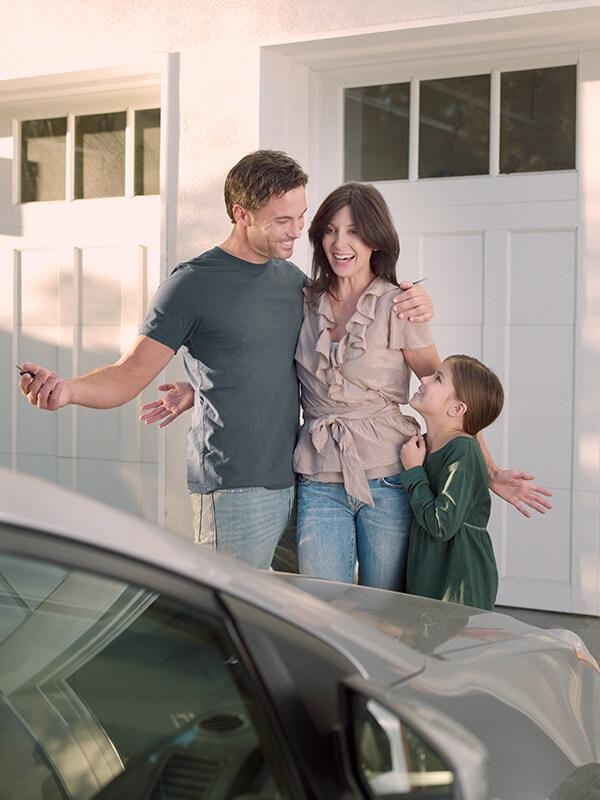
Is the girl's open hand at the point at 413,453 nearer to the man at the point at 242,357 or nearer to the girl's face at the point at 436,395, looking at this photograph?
the girl's face at the point at 436,395

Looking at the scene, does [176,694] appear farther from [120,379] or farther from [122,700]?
[120,379]

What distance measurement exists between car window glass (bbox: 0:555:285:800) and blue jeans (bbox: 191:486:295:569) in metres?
1.84

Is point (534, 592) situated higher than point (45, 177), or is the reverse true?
point (45, 177)

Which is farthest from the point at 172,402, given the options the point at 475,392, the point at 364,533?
the point at 475,392

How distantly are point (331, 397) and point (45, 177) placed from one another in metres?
3.47

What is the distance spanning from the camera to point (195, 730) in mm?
1592

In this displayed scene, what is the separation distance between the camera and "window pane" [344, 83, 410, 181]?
18.5ft

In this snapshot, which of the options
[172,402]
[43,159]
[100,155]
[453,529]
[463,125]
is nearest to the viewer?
[453,529]

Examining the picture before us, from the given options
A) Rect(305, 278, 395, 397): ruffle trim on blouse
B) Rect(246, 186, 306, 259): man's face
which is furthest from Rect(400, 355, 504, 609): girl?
Rect(246, 186, 306, 259): man's face

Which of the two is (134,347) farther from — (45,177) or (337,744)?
(45,177)

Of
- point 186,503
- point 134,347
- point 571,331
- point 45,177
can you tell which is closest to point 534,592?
point 571,331

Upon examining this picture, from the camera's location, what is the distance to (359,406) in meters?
3.47

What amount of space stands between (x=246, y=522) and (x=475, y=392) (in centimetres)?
74

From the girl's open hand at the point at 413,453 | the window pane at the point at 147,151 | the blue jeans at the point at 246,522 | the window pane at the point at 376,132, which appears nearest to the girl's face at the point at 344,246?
the girl's open hand at the point at 413,453
